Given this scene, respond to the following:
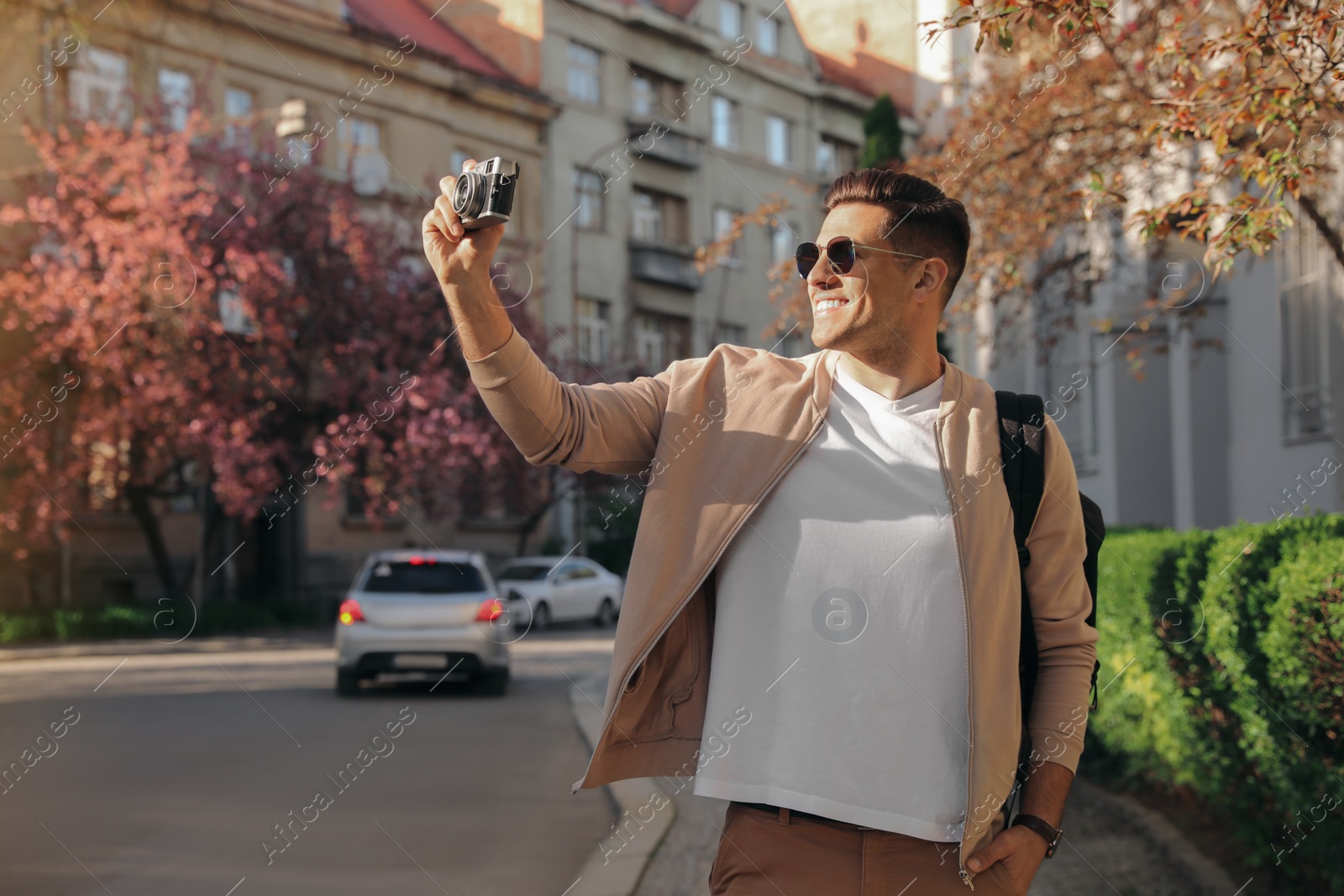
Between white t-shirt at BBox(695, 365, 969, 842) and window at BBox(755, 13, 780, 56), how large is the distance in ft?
151

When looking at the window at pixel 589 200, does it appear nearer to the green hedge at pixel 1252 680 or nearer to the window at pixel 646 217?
the window at pixel 646 217

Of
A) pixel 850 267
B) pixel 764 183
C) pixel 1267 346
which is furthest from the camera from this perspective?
pixel 764 183

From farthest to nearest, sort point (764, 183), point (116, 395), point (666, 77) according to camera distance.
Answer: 1. point (764, 183)
2. point (666, 77)
3. point (116, 395)

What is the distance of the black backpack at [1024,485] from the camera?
2.71 metres

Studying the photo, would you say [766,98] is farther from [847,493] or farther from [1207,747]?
[847,493]

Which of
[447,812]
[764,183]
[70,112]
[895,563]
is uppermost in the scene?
[764,183]

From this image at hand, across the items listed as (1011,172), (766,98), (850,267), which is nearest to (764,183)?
(766,98)

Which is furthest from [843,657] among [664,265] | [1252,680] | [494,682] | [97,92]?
[664,265]

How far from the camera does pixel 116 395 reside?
76.0ft

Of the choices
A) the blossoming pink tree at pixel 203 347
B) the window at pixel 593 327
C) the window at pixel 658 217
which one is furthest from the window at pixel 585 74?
the blossoming pink tree at pixel 203 347

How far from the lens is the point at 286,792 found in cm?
910

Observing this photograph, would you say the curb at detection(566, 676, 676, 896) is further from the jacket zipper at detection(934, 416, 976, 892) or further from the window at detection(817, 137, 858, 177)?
the window at detection(817, 137, 858, 177)

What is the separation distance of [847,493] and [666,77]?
41.9 meters

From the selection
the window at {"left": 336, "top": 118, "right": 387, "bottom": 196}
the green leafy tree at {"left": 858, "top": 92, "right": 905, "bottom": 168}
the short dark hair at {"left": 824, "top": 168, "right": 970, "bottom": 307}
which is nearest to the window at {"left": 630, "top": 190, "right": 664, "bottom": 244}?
the window at {"left": 336, "top": 118, "right": 387, "bottom": 196}
